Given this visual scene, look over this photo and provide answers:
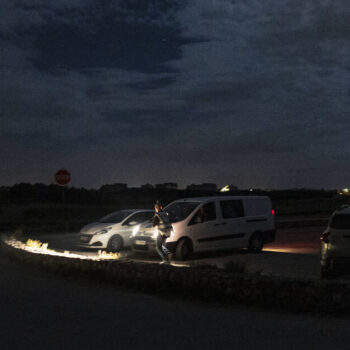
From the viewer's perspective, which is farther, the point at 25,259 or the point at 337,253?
the point at 25,259

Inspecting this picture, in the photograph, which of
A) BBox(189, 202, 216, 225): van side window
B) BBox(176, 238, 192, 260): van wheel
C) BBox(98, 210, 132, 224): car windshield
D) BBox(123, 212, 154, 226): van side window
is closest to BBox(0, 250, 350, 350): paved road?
BBox(176, 238, 192, 260): van wheel

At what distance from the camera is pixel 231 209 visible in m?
17.6

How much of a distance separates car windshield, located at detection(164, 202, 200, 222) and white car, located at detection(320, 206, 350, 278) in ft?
19.3

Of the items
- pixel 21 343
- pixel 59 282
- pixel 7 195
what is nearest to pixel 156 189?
pixel 7 195

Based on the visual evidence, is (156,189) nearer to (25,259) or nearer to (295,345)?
(25,259)

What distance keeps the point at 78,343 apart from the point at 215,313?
2.69 metres

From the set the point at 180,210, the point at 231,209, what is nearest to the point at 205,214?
the point at 180,210

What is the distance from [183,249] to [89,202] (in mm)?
55492

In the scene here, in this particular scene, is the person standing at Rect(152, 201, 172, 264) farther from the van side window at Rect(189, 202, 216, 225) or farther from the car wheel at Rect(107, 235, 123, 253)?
the car wheel at Rect(107, 235, 123, 253)

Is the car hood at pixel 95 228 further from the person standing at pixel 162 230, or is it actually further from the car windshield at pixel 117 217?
the person standing at pixel 162 230

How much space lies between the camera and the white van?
1609 centimetres

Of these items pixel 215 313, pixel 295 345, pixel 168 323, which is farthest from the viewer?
pixel 215 313

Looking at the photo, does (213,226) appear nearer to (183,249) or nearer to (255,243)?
(183,249)

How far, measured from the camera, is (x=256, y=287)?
9.45m
